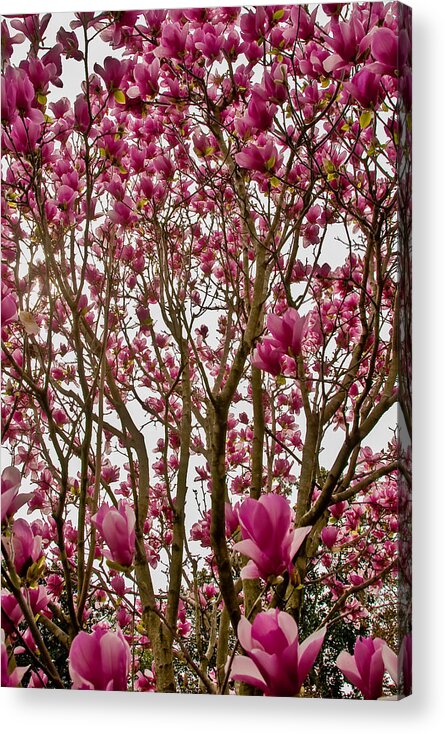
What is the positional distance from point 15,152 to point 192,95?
339mm

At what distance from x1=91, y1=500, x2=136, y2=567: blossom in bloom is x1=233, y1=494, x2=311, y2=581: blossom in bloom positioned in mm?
185

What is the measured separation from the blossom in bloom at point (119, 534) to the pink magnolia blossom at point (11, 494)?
169 mm

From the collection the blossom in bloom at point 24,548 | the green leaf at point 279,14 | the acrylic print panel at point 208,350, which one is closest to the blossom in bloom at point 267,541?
the acrylic print panel at point 208,350

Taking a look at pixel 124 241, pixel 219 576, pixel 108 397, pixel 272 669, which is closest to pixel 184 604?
pixel 219 576

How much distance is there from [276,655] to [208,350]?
0.51m

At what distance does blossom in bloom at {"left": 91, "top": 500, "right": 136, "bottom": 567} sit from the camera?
1735 mm

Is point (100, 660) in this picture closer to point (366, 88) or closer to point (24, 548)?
point (24, 548)

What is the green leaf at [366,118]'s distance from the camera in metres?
1.76

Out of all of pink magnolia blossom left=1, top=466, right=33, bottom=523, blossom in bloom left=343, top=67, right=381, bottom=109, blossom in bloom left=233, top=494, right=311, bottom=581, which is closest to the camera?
blossom in bloom left=233, top=494, right=311, bottom=581

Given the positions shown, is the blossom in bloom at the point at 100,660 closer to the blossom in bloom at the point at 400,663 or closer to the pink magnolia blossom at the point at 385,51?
the blossom in bloom at the point at 400,663

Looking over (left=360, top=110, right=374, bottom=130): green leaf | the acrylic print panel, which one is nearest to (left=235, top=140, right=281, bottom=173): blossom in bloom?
the acrylic print panel

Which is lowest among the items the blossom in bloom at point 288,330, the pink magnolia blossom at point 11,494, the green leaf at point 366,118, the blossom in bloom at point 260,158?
the pink magnolia blossom at point 11,494

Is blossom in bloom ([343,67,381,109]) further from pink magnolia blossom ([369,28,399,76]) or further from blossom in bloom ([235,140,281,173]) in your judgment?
blossom in bloom ([235,140,281,173])

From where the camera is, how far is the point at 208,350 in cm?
184
